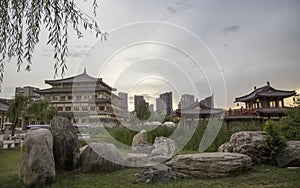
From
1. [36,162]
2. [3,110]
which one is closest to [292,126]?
[36,162]

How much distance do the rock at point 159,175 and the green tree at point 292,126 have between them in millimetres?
5196

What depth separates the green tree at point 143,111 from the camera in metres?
25.4

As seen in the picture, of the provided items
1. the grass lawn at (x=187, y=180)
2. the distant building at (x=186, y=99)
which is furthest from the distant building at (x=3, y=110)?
the grass lawn at (x=187, y=180)

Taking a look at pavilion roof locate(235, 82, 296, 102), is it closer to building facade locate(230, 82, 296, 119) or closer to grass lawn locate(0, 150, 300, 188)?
building facade locate(230, 82, 296, 119)

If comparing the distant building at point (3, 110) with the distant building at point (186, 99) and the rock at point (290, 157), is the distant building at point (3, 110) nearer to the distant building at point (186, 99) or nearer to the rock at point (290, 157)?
the distant building at point (186, 99)

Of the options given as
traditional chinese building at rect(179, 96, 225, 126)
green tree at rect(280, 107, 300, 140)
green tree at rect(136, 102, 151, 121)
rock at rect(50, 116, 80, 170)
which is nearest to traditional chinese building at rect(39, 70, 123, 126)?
green tree at rect(136, 102, 151, 121)

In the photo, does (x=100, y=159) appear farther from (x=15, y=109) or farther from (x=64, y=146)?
(x=15, y=109)

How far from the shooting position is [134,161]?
23.6 ft

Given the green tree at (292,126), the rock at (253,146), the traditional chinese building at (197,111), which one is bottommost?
the rock at (253,146)

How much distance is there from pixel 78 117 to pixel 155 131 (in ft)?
82.3

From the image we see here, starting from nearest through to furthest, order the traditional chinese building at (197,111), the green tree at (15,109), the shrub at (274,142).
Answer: the shrub at (274,142) < the green tree at (15,109) < the traditional chinese building at (197,111)

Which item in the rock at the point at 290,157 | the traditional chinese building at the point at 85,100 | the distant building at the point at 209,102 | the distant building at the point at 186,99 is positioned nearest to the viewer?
the rock at the point at 290,157

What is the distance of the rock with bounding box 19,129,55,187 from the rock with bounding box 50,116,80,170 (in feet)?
2.60

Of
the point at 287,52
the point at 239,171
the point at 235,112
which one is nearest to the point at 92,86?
the point at 235,112
